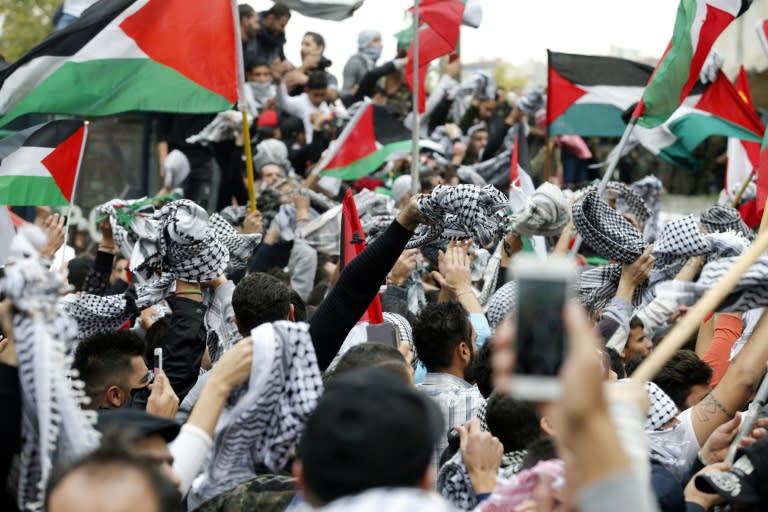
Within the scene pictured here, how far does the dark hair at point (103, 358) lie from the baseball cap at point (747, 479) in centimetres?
247

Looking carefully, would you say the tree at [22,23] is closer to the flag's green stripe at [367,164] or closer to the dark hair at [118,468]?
the flag's green stripe at [367,164]

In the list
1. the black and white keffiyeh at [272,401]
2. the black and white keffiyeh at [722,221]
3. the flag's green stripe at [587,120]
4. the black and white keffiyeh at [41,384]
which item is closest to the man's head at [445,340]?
the black and white keffiyeh at [272,401]

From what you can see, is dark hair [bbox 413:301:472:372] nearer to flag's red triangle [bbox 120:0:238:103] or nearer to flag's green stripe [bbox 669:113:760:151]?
flag's red triangle [bbox 120:0:238:103]

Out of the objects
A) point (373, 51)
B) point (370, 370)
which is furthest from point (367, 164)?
point (370, 370)

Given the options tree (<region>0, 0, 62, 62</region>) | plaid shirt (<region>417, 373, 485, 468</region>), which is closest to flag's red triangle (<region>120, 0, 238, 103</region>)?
plaid shirt (<region>417, 373, 485, 468</region>)

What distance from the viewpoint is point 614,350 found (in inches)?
233

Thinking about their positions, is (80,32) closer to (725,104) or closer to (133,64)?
(133,64)

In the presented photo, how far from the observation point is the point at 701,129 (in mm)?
10961

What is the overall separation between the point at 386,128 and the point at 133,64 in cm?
408

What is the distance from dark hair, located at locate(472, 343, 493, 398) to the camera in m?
5.11

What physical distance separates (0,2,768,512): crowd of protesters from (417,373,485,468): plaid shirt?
0.01m

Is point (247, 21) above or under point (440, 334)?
under

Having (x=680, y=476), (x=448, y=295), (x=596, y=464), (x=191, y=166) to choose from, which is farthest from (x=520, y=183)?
(x=596, y=464)

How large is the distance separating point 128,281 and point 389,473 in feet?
17.2
